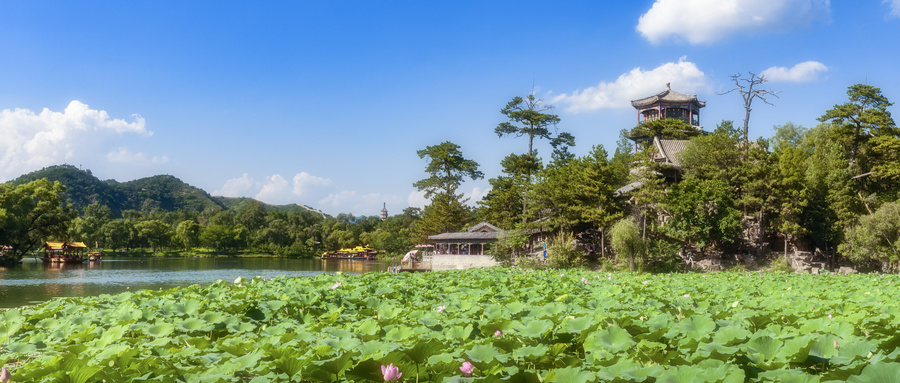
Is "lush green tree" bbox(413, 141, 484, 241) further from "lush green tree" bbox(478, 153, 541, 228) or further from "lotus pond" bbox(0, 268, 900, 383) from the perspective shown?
"lotus pond" bbox(0, 268, 900, 383)

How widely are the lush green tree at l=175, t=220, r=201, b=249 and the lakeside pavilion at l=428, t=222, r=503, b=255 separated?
116 ft

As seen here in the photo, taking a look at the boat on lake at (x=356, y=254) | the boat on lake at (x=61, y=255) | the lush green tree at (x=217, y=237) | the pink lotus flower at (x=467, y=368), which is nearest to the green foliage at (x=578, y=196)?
the pink lotus flower at (x=467, y=368)

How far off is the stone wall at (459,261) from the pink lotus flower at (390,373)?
25485 mm

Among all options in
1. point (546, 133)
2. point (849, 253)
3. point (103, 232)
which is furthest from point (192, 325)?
point (103, 232)

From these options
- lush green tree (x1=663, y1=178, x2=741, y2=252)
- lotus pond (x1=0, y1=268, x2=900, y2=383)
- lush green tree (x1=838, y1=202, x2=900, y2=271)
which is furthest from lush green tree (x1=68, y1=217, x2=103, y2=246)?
lotus pond (x1=0, y1=268, x2=900, y2=383)

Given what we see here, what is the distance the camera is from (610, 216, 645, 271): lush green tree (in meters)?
19.9

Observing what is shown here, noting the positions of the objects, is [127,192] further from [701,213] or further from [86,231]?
[701,213]

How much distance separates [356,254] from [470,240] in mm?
26730

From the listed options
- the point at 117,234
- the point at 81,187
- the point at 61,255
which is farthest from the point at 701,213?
the point at 81,187

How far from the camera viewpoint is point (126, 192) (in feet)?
330

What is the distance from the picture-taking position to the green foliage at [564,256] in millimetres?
22422

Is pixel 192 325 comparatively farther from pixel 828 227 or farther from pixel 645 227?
pixel 828 227

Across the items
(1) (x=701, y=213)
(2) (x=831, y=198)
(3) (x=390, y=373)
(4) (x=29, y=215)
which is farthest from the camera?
(4) (x=29, y=215)

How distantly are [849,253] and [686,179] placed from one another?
6332 millimetres
